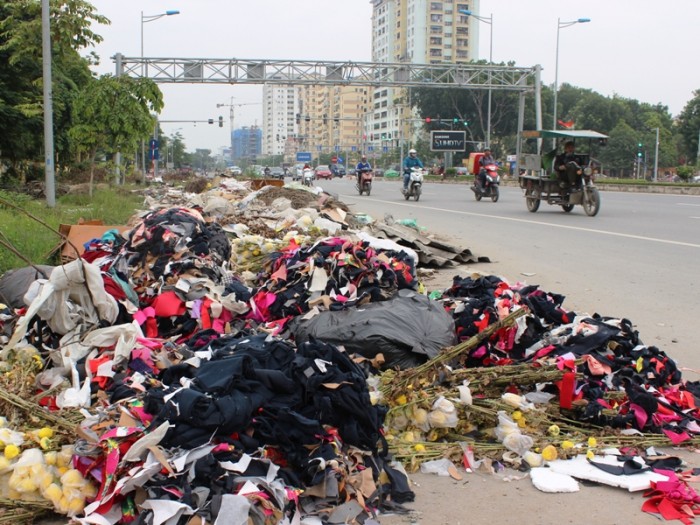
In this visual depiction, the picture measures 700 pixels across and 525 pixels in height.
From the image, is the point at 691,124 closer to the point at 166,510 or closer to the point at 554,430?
the point at 554,430

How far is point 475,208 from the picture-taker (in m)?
19.9

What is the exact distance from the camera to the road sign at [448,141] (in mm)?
58750

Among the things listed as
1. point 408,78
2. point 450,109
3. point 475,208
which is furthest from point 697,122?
point 475,208

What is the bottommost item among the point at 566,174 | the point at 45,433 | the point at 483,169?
the point at 45,433

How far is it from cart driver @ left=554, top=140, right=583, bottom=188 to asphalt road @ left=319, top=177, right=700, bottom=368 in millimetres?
847

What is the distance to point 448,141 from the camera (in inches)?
2331

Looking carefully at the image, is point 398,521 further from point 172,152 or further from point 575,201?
point 172,152

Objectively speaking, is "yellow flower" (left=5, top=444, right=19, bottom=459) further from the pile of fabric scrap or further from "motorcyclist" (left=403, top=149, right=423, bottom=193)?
"motorcyclist" (left=403, top=149, right=423, bottom=193)

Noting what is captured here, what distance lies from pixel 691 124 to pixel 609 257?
64.1 metres

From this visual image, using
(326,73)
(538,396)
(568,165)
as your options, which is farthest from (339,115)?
(538,396)

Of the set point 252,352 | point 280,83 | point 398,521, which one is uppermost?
point 280,83

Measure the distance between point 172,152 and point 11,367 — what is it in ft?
331

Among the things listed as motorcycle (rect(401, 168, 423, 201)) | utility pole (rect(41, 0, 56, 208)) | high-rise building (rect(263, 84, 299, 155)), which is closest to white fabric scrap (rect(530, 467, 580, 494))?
utility pole (rect(41, 0, 56, 208))

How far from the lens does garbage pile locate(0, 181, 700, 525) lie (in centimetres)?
284
